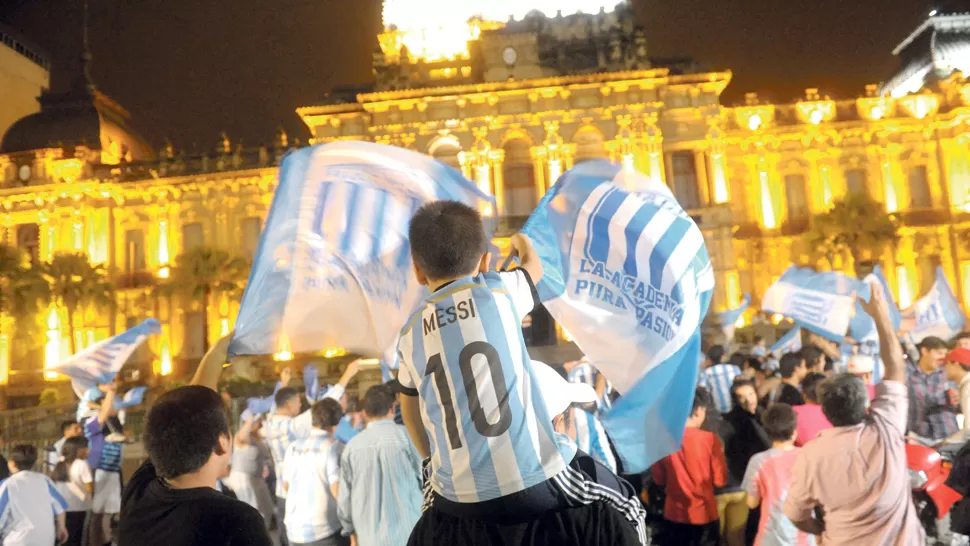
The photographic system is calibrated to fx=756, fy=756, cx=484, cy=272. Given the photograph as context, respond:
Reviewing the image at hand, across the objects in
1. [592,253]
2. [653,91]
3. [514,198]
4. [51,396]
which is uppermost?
[653,91]

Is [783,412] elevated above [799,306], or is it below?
below

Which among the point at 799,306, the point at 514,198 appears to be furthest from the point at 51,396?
the point at 799,306

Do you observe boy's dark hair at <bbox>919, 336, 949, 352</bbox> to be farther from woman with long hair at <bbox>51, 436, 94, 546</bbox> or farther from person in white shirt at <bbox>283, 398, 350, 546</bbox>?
woman with long hair at <bbox>51, 436, 94, 546</bbox>

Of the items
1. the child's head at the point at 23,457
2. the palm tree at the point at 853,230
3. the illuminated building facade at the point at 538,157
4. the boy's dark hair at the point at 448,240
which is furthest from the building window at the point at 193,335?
the boy's dark hair at the point at 448,240

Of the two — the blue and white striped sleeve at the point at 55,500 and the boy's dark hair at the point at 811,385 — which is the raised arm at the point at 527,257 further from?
the blue and white striped sleeve at the point at 55,500

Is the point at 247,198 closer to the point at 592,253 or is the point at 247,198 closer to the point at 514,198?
the point at 514,198

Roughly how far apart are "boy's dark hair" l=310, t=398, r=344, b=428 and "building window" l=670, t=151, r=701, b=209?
29.2 meters

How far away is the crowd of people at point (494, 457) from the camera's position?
2592 millimetres

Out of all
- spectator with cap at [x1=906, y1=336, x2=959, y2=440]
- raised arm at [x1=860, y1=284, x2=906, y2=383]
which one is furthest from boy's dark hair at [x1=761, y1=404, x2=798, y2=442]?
spectator with cap at [x1=906, y1=336, x2=959, y2=440]

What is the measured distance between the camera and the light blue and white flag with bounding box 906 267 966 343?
1283 centimetres

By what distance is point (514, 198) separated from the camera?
34.6 m

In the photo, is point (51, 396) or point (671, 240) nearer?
point (671, 240)

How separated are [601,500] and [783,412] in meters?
3.13

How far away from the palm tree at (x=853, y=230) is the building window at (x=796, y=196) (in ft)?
9.52
